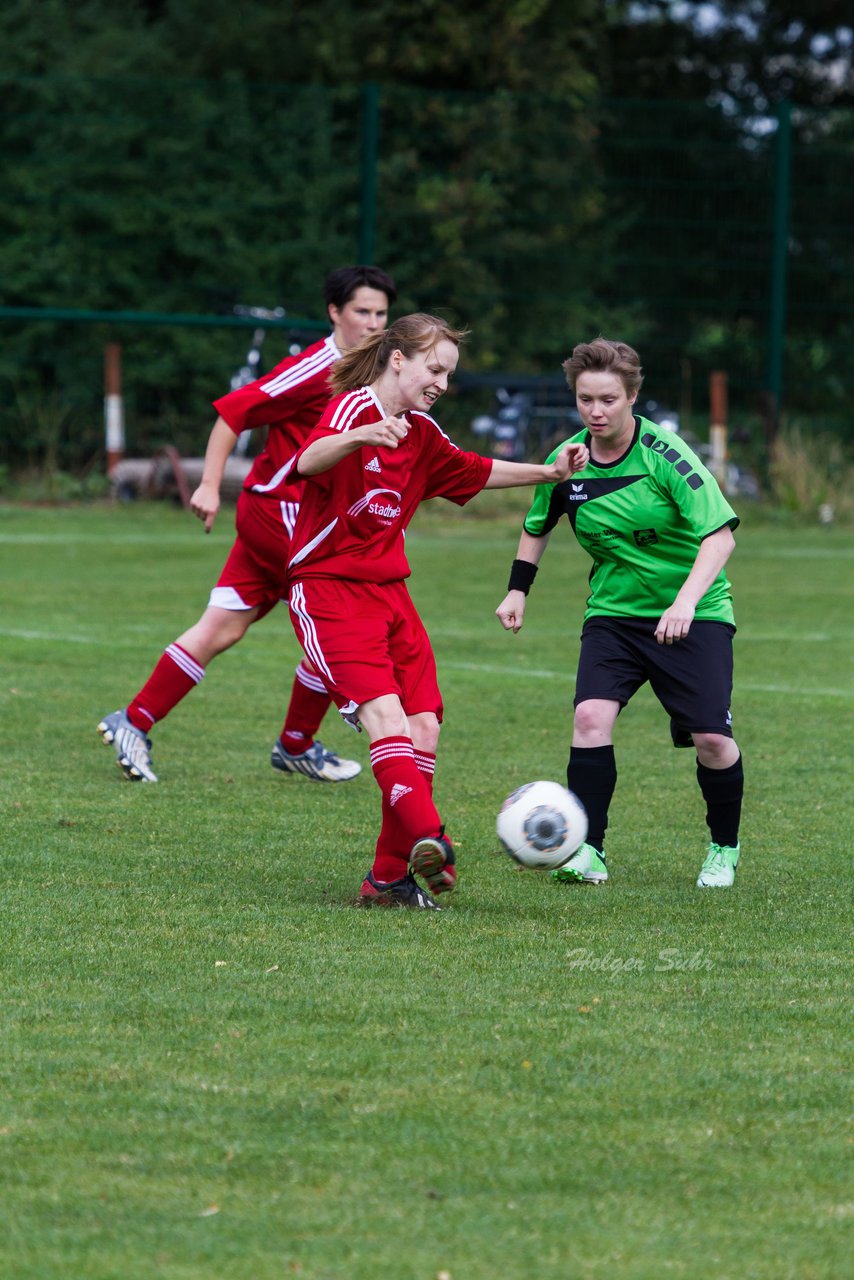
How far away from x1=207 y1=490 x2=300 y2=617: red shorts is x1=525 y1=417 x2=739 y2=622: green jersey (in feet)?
5.00

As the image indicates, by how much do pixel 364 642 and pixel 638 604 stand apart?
0.89m

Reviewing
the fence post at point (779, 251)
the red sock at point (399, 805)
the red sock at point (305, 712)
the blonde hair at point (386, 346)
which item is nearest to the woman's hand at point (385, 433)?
the blonde hair at point (386, 346)

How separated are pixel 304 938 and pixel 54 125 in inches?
640

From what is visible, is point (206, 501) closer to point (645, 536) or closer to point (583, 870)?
point (645, 536)

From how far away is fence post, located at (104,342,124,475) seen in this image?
18625mm

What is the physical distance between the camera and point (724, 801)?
548 centimetres

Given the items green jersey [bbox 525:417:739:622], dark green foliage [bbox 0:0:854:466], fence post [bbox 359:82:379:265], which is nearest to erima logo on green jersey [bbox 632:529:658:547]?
green jersey [bbox 525:417:739:622]

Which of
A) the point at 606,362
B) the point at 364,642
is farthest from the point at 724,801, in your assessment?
the point at 606,362

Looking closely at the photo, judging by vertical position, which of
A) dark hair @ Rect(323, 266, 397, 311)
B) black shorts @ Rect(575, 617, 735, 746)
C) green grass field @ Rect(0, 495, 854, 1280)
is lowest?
green grass field @ Rect(0, 495, 854, 1280)

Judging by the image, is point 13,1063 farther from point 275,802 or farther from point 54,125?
point 54,125

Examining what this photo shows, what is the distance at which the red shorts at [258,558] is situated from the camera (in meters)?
6.83

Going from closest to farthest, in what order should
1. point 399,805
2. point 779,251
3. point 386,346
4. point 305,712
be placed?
point 399,805 → point 386,346 → point 305,712 → point 779,251

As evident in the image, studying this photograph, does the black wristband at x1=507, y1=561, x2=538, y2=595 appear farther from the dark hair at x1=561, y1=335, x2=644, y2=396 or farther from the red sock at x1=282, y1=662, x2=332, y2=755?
the red sock at x1=282, y1=662, x2=332, y2=755

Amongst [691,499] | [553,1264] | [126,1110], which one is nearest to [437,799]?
[691,499]
